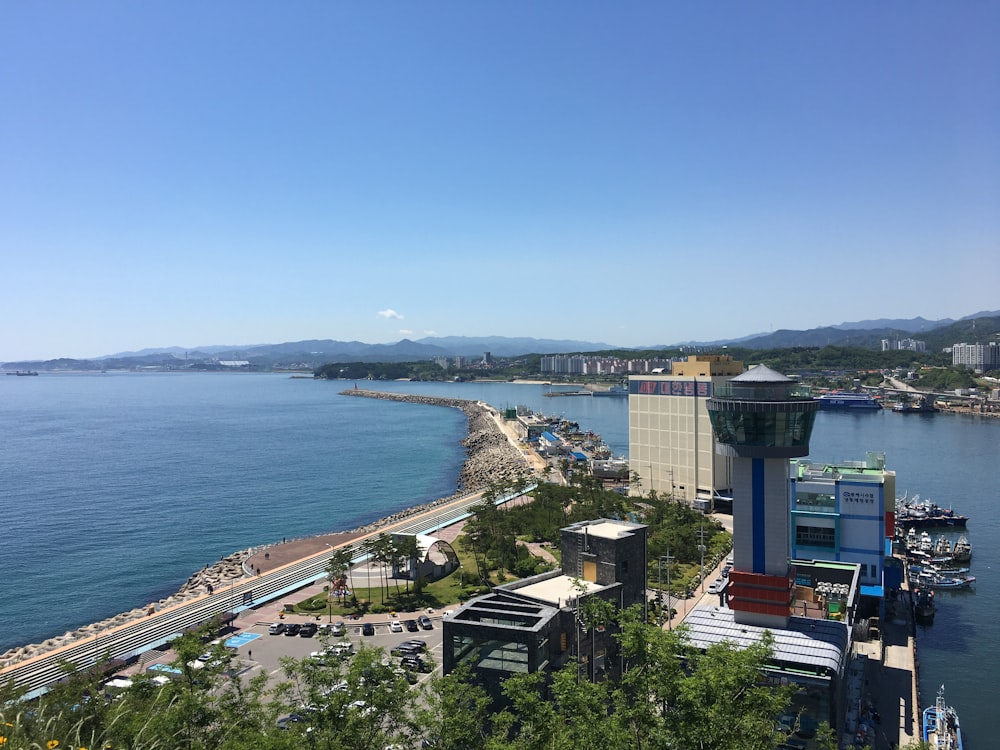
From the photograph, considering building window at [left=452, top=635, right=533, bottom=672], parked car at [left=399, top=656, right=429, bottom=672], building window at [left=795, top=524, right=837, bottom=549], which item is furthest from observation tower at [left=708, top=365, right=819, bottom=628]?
building window at [left=795, top=524, right=837, bottom=549]

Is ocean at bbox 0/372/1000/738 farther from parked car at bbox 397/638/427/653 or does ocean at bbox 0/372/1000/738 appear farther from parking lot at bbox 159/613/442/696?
parked car at bbox 397/638/427/653

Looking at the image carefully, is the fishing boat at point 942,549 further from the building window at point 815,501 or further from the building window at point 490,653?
the building window at point 490,653

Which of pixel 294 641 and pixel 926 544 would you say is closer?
pixel 294 641

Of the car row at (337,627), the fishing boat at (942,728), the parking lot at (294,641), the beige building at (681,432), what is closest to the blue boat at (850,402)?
the beige building at (681,432)

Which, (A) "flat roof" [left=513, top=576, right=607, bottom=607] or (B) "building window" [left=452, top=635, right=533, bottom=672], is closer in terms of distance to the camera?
(B) "building window" [left=452, top=635, right=533, bottom=672]

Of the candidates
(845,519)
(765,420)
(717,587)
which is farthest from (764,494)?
(845,519)

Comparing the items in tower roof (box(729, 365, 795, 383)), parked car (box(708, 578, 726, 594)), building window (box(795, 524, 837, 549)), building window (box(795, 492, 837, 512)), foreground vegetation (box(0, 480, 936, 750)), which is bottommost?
parked car (box(708, 578, 726, 594))

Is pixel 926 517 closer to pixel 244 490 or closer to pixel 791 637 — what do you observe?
pixel 791 637
